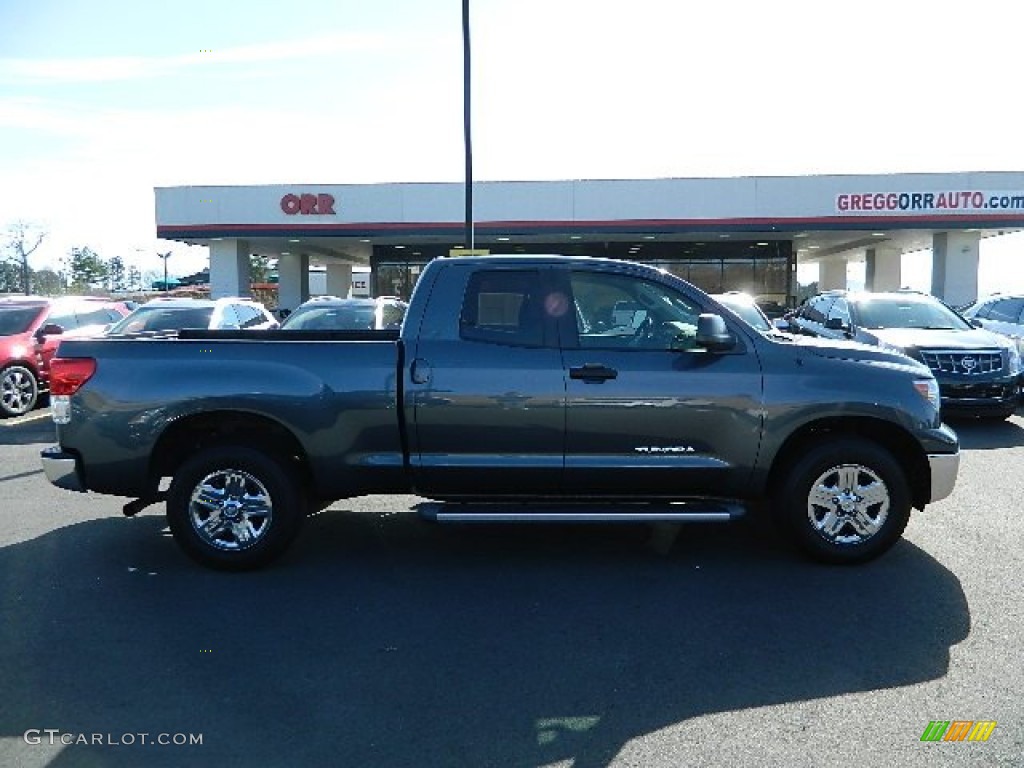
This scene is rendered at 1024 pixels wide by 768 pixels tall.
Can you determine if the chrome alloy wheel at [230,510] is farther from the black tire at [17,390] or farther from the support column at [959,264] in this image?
the support column at [959,264]

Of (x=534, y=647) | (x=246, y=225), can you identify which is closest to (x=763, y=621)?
(x=534, y=647)

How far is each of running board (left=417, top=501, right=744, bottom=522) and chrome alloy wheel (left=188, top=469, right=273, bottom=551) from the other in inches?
41.5

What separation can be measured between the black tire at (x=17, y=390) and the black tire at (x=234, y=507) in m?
8.07

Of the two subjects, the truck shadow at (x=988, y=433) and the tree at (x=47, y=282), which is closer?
the truck shadow at (x=988, y=433)

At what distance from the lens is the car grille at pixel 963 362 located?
9.87 m

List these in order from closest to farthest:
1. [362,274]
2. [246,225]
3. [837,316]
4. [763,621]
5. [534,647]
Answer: [534,647] → [763,621] → [837,316] → [246,225] → [362,274]

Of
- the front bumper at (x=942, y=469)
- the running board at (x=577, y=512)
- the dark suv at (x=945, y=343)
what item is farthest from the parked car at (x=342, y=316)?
the front bumper at (x=942, y=469)

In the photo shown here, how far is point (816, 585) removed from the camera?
4715 mm

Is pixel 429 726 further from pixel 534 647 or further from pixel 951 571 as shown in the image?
pixel 951 571

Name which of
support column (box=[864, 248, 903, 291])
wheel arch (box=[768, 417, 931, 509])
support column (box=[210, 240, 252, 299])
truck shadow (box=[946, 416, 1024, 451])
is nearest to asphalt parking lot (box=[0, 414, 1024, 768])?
wheel arch (box=[768, 417, 931, 509])

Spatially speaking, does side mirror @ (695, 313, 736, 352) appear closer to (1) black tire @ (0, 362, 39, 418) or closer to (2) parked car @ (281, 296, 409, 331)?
(2) parked car @ (281, 296, 409, 331)

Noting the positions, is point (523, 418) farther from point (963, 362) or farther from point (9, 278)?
point (9, 278)

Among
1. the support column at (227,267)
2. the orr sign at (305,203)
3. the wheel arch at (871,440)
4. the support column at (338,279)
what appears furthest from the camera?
the support column at (338,279)

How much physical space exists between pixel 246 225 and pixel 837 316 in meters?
21.8
